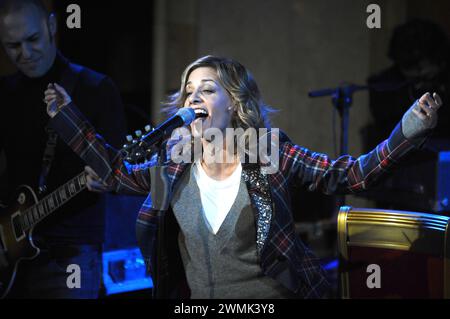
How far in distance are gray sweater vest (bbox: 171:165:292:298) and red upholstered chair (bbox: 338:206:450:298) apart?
328 mm

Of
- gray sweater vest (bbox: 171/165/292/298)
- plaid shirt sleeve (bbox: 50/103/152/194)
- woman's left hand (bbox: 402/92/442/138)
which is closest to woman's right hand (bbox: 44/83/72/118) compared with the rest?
plaid shirt sleeve (bbox: 50/103/152/194)

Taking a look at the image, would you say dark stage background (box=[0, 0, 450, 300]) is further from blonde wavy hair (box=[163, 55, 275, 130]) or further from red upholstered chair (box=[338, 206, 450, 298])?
blonde wavy hair (box=[163, 55, 275, 130])

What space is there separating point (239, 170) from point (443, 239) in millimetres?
893

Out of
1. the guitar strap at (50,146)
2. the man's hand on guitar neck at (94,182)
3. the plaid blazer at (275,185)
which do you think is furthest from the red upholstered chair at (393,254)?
the guitar strap at (50,146)

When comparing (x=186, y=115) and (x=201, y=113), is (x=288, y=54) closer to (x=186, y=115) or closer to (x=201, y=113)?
(x=201, y=113)

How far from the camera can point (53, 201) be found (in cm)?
247

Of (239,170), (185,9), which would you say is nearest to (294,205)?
(185,9)

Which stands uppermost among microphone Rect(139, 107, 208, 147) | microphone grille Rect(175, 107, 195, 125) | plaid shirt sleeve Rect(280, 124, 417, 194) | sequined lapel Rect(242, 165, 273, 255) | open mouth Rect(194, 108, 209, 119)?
open mouth Rect(194, 108, 209, 119)

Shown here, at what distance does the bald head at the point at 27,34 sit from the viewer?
2383 mm

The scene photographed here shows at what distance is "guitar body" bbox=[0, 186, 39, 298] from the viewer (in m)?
2.48

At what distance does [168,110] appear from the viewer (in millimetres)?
2244

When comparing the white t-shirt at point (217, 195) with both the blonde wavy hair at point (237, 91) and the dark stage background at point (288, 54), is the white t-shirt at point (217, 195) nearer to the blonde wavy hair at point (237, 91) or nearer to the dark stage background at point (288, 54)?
the blonde wavy hair at point (237, 91)

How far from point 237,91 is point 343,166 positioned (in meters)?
0.59
